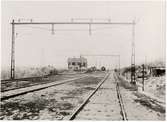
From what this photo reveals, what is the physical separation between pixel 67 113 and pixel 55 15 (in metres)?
6.40

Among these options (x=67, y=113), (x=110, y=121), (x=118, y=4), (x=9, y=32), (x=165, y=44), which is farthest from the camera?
(x=9, y=32)

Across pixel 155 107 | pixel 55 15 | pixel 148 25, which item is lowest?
pixel 155 107

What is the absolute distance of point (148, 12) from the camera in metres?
10.6

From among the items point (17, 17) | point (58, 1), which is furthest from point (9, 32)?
point (58, 1)

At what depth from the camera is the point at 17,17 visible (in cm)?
1397

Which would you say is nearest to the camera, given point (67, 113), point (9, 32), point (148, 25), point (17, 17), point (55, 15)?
point (67, 113)

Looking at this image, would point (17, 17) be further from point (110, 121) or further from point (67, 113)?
point (110, 121)

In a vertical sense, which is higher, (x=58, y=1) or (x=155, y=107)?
(x=58, y=1)

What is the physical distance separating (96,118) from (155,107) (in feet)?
11.0

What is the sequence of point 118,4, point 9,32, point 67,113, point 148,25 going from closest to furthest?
1. point 67,113
2. point 118,4
3. point 148,25
4. point 9,32

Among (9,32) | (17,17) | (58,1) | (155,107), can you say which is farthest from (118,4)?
(9,32)

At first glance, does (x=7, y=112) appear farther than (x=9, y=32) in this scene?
No

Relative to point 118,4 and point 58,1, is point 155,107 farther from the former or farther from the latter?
point 58,1

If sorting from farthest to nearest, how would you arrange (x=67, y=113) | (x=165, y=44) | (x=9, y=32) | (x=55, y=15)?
(x=9, y=32), (x=55, y=15), (x=165, y=44), (x=67, y=113)
